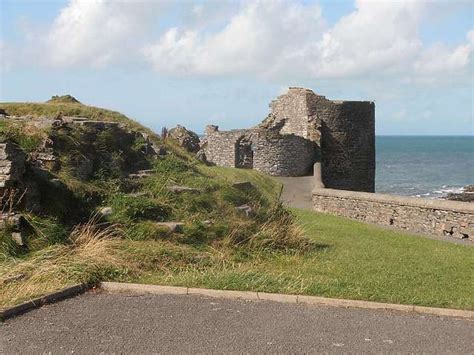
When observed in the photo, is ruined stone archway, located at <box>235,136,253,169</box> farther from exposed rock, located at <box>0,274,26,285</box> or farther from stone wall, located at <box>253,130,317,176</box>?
exposed rock, located at <box>0,274,26,285</box>

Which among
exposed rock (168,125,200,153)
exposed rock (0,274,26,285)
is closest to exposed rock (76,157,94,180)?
exposed rock (0,274,26,285)

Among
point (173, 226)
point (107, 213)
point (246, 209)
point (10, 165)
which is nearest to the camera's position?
point (10, 165)

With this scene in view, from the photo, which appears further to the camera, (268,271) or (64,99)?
(64,99)

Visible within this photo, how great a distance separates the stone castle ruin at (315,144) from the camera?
35594 millimetres

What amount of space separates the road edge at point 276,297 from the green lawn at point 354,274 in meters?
0.27

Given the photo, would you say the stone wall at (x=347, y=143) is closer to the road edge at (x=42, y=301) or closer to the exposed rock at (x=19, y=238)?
the exposed rock at (x=19, y=238)

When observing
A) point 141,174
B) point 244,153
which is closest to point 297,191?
point 244,153

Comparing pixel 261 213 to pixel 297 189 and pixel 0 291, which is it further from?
pixel 297 189

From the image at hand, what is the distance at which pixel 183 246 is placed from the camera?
11.3 m

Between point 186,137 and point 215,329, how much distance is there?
30.1 metres

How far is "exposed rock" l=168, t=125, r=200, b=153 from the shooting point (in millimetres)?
36594

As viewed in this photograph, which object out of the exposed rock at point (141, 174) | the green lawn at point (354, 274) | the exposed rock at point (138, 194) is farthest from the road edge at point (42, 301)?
the exposed rock at point (141, 174)

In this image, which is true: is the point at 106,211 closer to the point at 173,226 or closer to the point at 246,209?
the point at 173,226

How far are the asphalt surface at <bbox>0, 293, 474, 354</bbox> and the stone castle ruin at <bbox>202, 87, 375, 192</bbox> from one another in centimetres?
2685
